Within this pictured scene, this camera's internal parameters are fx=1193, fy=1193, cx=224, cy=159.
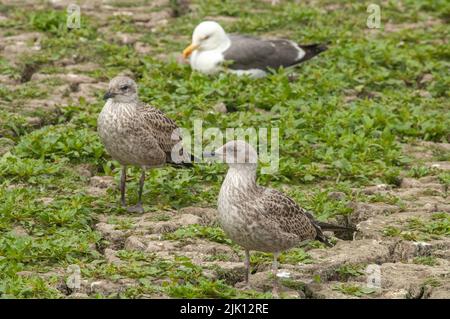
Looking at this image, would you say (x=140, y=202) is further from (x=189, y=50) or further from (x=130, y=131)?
(x=189, y=50)

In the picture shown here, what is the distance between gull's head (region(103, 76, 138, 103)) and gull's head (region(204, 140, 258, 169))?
173 cm

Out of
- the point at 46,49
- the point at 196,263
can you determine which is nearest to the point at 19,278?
the point at 196,263

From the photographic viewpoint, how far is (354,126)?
36.1 ft

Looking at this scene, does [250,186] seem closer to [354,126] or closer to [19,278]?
[19,278]

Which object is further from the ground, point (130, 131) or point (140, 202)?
point (130, 131)

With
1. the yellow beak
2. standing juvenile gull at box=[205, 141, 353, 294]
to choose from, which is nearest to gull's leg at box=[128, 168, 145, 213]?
standing juvenile gull at box=[205, 141, 353, 294]

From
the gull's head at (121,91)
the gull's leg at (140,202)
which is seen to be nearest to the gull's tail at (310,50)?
the gull's head at (121,91)

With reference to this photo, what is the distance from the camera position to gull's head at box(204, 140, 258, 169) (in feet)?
25.0

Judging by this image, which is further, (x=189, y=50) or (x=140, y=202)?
(x=189, y=50)

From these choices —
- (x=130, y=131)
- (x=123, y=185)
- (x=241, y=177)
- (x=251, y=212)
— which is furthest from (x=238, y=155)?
(x=123, y=185)

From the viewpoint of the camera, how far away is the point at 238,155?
301 inches

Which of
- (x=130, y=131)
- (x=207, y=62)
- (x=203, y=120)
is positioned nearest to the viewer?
(x=130, y=131)

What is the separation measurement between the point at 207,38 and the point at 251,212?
5.59 meters

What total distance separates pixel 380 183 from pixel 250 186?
2489 millimetres
